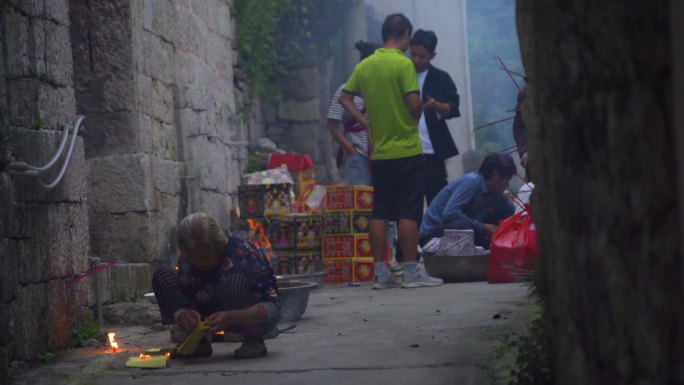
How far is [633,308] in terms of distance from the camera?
234cm

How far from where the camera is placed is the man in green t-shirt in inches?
293

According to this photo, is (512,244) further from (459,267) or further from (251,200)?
(251,200)

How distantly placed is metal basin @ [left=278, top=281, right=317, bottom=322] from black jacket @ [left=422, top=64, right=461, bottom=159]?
3264 millimetres

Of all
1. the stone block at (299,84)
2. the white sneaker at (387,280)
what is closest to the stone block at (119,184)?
the white sneaker at (387,280)

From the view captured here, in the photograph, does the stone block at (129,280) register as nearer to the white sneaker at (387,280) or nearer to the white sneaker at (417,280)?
the white sneaker at (387,280)

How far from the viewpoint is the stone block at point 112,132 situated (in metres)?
6.73

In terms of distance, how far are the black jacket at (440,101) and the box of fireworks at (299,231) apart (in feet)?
3.84

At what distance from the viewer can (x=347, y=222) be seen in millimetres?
8602

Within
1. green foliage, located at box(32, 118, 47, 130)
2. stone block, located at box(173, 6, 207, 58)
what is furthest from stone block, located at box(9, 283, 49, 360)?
stone block, located at box(173, 6, 207, 58)

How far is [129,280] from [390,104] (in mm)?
2272

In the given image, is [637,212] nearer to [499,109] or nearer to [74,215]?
[74,215]

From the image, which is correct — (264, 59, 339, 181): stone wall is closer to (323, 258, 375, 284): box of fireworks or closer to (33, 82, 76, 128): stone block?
(323, 258, 375, 284): box of fireworks

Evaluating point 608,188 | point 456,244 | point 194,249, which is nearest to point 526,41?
point 608,188

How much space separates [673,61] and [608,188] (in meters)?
0.39
